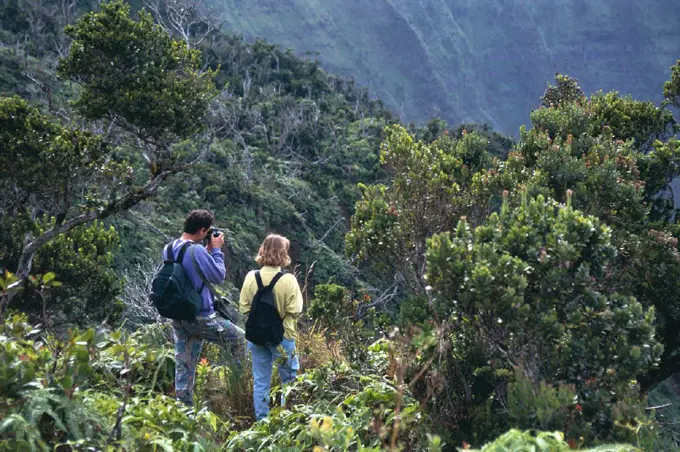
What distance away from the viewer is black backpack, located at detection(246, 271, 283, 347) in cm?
461

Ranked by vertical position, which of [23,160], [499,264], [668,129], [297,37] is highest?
[297,37]

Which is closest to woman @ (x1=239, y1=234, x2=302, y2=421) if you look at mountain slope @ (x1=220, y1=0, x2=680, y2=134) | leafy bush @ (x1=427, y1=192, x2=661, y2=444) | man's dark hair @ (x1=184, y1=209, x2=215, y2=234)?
man's dark hair @ (x1=184, y1=209, x2=215, y2=234)

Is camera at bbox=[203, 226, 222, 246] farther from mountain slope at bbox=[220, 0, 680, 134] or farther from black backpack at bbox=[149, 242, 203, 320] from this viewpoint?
mountain slope at bbox=[220, 0, 680, 134]

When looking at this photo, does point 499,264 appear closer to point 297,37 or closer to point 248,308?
point 248,308

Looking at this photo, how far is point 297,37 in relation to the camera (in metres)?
66.4

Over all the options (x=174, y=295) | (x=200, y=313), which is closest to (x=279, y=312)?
(x=200, y=313)

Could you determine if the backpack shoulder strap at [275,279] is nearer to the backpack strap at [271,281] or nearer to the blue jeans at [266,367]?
the backpack strap at [271,281]

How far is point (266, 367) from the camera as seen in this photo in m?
4.76

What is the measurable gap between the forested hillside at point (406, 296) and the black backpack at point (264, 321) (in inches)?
13.7

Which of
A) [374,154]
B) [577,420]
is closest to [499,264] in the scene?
[577,420]

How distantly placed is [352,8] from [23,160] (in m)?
72.4

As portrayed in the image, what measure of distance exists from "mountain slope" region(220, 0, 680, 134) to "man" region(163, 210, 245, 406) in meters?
63.9

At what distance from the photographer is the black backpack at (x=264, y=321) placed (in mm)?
4609

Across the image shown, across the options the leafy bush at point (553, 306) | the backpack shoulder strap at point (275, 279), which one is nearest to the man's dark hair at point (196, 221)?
the backpack shoulder strap at point (275, 279)
